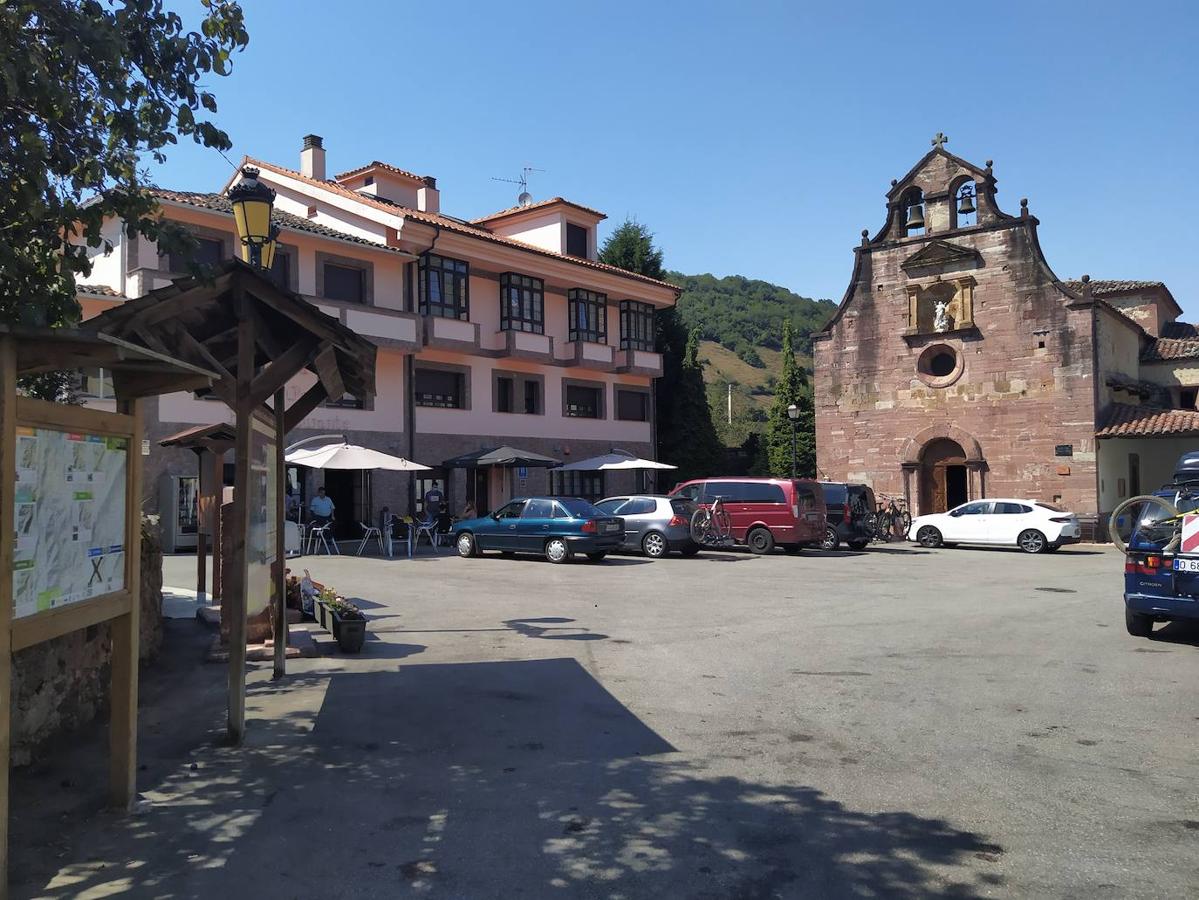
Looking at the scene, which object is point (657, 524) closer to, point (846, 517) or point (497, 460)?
point (846, 517)

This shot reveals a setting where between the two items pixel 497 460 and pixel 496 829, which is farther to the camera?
pixel 497 460

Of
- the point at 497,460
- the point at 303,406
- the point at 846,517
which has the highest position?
the point at 497,460

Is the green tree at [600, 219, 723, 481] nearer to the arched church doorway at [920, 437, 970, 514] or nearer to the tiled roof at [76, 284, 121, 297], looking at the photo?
the arched church doorway at [920, 437, 970, 514]

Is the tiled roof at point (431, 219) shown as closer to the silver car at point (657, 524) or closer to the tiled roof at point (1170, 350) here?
the silver car at point (657, 524)

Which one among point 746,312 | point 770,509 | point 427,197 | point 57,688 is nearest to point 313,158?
point 427,197

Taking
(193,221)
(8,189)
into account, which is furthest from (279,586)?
(193,221)

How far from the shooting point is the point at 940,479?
32469 mm

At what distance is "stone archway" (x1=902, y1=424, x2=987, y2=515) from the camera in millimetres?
31953

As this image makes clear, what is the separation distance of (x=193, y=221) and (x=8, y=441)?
22339 millimetres

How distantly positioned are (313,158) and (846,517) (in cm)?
2196

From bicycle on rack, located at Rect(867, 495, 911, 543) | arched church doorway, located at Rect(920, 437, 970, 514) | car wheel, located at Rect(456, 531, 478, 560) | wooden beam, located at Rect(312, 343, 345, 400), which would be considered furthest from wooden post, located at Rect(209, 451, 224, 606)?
arched church doorway, located at Rect(920, 437, 970, 514)

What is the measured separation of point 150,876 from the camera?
4.19m

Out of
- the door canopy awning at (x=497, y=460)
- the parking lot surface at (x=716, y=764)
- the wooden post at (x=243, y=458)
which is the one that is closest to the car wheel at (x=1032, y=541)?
the door canopy awning at (x=497, y=460)

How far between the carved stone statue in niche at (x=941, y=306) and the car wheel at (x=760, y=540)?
13.7 metres
